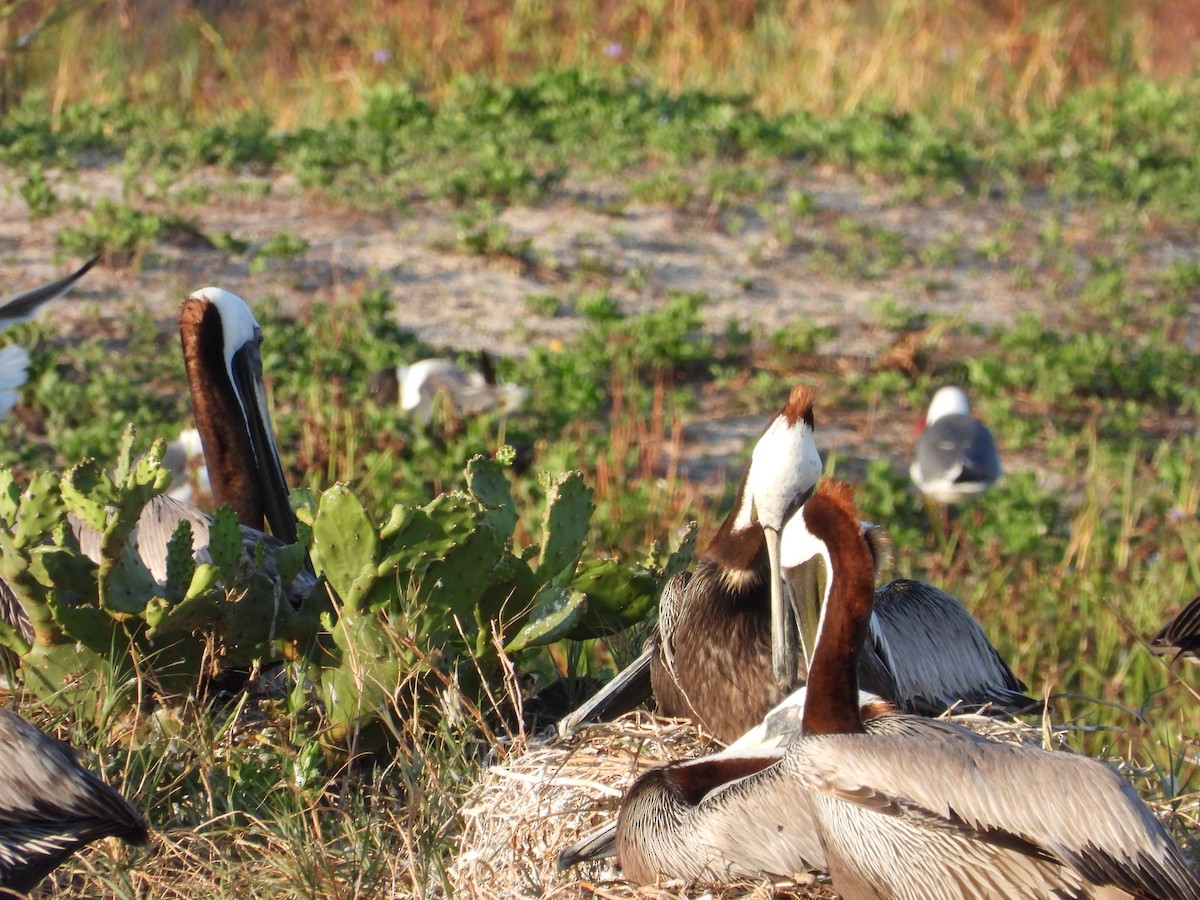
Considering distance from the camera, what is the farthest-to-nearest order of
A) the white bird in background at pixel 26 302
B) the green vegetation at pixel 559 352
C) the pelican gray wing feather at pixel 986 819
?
the white bird in background at pixel 26 302, the green vegetation at pixel 559 352, the pelican gray wing feather at pixel 986 819

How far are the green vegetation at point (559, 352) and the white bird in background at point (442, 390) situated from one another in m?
0.10

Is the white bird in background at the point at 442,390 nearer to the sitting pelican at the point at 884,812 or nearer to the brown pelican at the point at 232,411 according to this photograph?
the brown pelican at the point at 232,411

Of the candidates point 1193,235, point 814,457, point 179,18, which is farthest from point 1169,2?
point 814,457

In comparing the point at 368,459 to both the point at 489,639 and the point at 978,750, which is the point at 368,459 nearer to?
the point at 489,639

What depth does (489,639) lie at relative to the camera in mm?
4184

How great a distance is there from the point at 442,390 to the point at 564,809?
12.0 ft

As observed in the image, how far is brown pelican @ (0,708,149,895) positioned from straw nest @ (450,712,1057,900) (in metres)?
0.75

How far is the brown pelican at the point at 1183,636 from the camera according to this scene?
174 inches

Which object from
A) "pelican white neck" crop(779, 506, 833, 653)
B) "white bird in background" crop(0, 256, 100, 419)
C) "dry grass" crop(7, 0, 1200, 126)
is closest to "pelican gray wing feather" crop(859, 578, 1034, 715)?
"pelican white neck" crop(779, 506, 833, 653)

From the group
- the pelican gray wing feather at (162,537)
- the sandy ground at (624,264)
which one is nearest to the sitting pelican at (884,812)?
the pelican gray wing feather at (162,537)

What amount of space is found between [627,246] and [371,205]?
1.39 metres

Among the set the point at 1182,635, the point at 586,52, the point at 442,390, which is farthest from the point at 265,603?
the point at 586,52

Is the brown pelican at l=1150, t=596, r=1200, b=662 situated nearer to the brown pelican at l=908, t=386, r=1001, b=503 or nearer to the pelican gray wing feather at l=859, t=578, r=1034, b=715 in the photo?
the pelican gray wing feather at l=859, t=578, r=1034, b=715

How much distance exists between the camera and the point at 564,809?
12.3 ft
